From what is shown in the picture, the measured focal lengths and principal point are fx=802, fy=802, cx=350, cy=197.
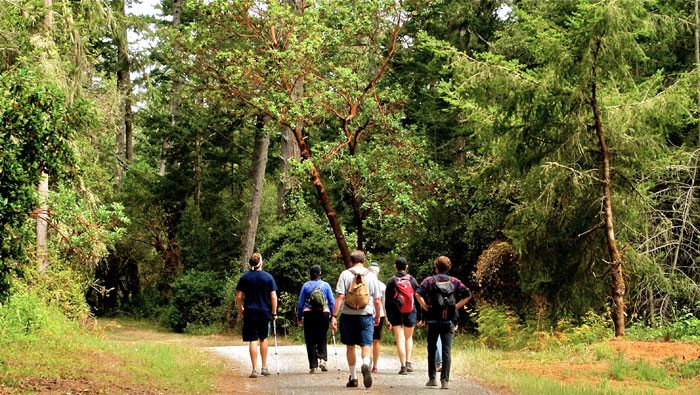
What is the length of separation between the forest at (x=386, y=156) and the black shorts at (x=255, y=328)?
3191 millimetres

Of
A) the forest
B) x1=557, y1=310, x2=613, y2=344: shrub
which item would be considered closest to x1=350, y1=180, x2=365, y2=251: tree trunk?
the forest

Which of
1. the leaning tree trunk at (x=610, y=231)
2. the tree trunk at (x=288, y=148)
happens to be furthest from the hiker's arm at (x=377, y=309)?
the tree trunk at (x=288, y=148)

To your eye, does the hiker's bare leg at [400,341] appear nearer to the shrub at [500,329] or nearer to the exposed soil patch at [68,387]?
the exposed soil patch at [68,387]

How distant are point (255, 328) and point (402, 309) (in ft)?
7.61

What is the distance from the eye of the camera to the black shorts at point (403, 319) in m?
12.5

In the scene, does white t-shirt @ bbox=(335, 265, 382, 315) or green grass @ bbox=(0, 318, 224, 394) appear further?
white t-shirt @ bbox=(335, 265, 382, 315)

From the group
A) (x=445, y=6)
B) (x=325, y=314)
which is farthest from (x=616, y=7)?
(x=445, y=6)

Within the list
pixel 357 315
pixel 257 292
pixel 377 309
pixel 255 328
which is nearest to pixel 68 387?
pixel 255 328

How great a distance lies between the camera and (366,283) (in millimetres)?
11781

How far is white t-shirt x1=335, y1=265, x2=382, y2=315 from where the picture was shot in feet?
37.1

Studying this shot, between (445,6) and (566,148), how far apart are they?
1446 cm

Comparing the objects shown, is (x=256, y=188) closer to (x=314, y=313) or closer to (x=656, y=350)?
(x=314, y=313)

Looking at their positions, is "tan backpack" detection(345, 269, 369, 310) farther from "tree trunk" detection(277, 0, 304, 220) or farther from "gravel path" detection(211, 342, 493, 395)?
"tree trunk" detection(277, 0, 304, 220)

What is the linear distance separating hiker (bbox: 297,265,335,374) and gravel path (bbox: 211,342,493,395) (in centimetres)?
39
